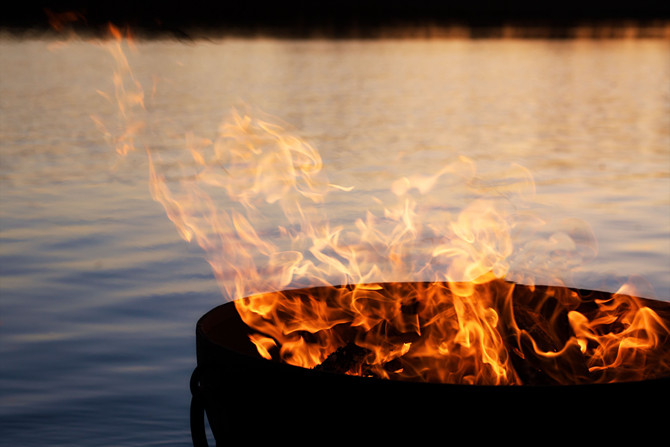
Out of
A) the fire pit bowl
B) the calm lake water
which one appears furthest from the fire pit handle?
the calm lake water

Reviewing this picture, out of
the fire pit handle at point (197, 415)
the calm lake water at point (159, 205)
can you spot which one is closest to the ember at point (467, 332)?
the fire pit handle at point (197, 415)

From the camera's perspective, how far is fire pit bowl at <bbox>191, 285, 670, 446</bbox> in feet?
7.94

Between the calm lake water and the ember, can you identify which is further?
the calm lake water

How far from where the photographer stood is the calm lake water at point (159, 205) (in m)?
4.73

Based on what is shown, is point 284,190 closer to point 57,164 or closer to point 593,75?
point 57,164

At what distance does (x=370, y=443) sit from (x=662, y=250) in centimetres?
520

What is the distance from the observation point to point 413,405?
2.45 meters

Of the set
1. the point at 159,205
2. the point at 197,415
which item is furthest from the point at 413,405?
the point at 159,205

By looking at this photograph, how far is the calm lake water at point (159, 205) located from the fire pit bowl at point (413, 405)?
A: 1.66m

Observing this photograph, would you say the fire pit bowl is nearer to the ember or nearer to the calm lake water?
the ember

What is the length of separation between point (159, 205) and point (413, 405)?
6.85 metres

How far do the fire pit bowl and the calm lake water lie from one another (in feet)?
5.46

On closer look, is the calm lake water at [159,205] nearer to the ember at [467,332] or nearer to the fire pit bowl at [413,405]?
the ember at [467,332]

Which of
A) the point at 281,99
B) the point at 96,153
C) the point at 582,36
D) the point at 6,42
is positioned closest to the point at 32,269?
the point at 96,153
